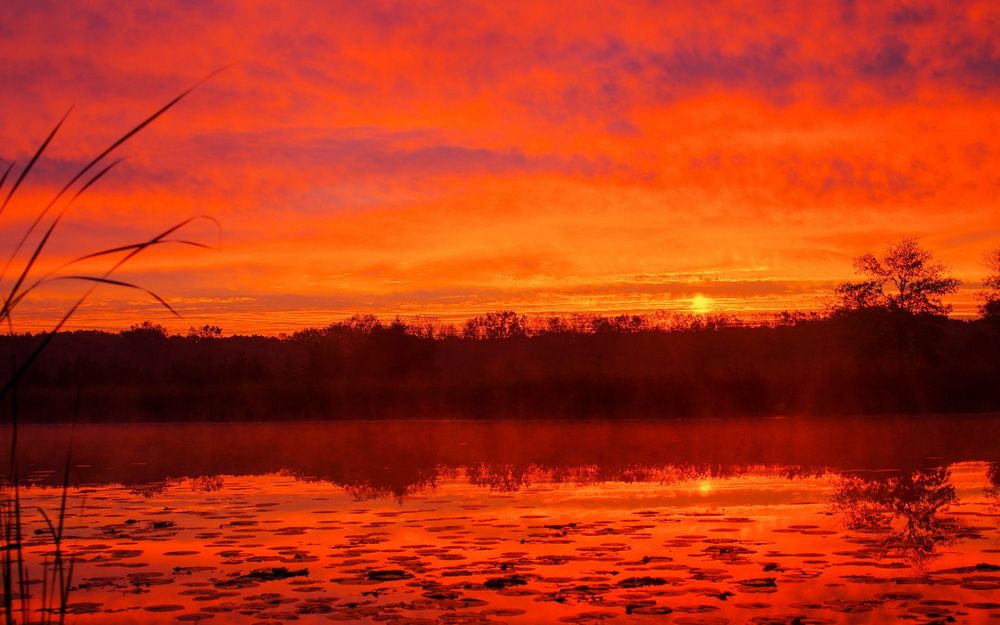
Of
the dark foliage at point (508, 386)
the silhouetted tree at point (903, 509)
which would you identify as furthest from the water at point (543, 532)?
the dark foliage at point (508, 386)

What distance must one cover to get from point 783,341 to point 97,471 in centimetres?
5700

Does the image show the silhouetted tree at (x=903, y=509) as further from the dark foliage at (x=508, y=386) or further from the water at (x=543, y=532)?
the dark foliage at (x=508, y=386)

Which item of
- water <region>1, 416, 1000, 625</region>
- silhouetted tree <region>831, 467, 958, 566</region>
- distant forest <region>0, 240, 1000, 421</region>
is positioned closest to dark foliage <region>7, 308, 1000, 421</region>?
distant forest <region>0, 240, 1000, 421</region>

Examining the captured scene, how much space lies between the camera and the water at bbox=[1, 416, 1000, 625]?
709cm

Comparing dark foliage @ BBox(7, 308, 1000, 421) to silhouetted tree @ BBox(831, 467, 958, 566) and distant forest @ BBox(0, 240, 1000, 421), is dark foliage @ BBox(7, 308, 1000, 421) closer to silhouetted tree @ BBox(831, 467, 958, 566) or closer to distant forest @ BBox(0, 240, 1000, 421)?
distant forest @ BBox(0, 240, 1000, 421)

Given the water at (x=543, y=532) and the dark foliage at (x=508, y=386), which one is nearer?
the water at (x=543, y=532)

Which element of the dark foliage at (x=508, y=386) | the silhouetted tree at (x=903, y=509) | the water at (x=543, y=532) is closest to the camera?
the water at (x=543, y=532)

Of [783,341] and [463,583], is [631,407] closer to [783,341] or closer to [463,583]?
[463,583]

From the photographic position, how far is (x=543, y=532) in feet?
33.7

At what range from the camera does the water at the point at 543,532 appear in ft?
23.2

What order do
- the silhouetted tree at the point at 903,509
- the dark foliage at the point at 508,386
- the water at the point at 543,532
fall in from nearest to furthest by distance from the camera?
1. the water at the point at 543,532
2. the silhouetted tree at the point at 903,509
3. the dark foliage at the point at 508,386

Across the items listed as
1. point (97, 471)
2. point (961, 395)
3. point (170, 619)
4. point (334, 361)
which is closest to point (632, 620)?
point (170, 619)

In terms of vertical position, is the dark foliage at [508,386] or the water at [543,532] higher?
the dark foliage at [508,386]

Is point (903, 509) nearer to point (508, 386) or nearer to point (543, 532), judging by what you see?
point (543, 532)
